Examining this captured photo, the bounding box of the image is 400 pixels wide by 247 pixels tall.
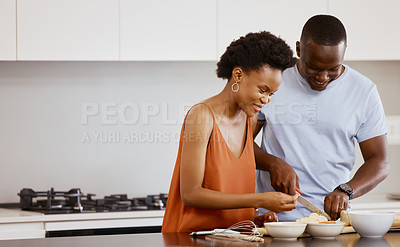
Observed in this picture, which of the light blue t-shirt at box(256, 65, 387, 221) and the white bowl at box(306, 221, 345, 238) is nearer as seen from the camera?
the white bowl at box(306, 221, 345, 238)

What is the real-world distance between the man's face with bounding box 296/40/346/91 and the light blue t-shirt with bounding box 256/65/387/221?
0.26ft

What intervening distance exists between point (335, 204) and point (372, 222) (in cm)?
22

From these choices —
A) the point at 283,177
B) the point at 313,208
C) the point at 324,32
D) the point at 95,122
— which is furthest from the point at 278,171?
the point at 95,122

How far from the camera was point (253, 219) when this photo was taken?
1694 mm

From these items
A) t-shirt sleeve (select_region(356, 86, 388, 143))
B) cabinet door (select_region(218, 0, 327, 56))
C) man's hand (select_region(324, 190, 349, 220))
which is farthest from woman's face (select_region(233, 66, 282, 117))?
cabinet door (select_region(218, 0, 327, 56))

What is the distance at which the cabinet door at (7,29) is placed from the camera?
273 cm

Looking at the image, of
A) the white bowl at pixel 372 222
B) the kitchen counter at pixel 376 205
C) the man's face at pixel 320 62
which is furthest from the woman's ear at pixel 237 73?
the kitchen counter at pixel 376 205

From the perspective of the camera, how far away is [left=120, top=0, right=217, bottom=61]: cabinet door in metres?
2.83

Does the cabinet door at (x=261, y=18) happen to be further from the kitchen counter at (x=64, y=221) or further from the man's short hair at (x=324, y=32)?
the man's short hair at (x=324, y=32)

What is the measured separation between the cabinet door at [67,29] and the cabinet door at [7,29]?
0.10 ft

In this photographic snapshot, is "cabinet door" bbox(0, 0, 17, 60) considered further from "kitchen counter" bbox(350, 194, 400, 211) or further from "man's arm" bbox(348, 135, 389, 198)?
"kitchen counter" bbox(350, 194, 400, 211)

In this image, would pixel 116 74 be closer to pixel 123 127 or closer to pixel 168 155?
pixel 123 127

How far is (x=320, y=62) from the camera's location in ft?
5.76

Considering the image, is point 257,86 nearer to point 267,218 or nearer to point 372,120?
point 267,218
